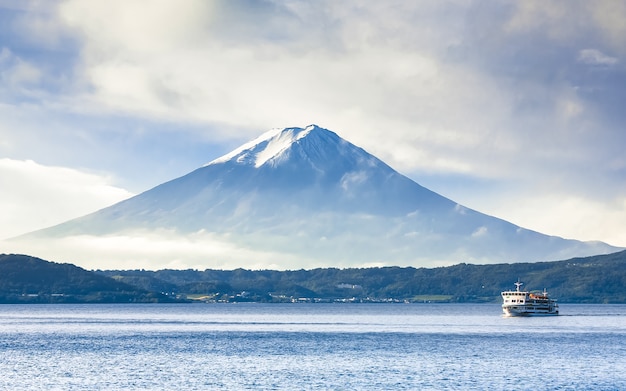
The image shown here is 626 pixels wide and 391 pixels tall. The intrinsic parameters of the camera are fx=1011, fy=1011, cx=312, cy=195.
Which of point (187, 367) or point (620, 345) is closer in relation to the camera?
point (187, 367)

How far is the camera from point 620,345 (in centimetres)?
14250

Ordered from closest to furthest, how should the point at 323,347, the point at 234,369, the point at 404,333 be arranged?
the point at 234,369
the point at 323,347
the point at 404,333

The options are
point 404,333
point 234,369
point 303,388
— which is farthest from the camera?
point 404,333

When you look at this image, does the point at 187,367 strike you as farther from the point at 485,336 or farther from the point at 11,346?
the point at 485,336

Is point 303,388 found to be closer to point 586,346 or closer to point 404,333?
point 586,346

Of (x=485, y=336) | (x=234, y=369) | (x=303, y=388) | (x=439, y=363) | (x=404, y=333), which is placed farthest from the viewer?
(x=404, y=333)

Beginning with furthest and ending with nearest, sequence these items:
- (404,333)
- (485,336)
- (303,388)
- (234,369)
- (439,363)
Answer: (404,333), (485,336), (439,363), (234,369), (303,388)

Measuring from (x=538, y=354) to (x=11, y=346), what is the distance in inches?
2773

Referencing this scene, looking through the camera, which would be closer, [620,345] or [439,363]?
[439,363]

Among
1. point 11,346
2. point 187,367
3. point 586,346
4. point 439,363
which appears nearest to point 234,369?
point 187,367

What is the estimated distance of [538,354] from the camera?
410 feet

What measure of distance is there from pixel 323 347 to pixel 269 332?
45385 mm

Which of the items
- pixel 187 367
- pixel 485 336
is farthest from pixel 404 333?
pixel 187 367

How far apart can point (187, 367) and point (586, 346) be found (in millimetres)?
61319
